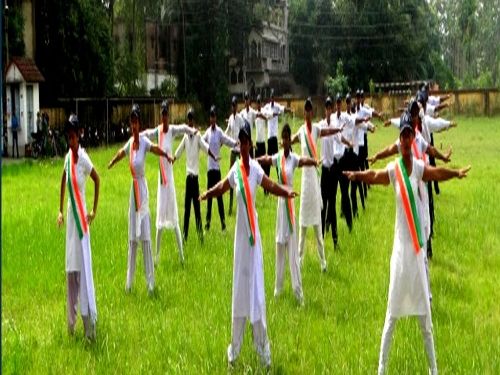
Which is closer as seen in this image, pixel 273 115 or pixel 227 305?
pixel 227 305

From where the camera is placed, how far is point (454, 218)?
46.3 feet

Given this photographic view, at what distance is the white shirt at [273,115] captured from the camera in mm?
17266

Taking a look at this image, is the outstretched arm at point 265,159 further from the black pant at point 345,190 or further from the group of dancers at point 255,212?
the black pant at point 345,190

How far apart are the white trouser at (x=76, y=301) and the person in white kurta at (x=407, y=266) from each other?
9.91ft

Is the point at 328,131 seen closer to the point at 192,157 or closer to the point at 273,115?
the point at 192,157

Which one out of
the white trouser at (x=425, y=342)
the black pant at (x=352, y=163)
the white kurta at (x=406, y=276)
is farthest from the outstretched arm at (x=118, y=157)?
the black pant at (x=352, y=163)

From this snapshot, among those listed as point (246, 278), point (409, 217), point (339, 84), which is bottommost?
point (246, 278)

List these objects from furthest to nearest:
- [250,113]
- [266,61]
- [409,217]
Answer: [266,61] < [250,113] < [409,217]

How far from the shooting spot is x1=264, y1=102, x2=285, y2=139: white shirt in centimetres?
1727

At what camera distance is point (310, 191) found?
10195 mm

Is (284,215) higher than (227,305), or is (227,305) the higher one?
(284,215)

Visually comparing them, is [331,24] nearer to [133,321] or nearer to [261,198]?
[261,198]

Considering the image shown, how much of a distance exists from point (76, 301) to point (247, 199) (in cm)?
233

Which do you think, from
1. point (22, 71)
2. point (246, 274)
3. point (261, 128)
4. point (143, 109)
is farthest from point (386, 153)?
point (143, 109)
